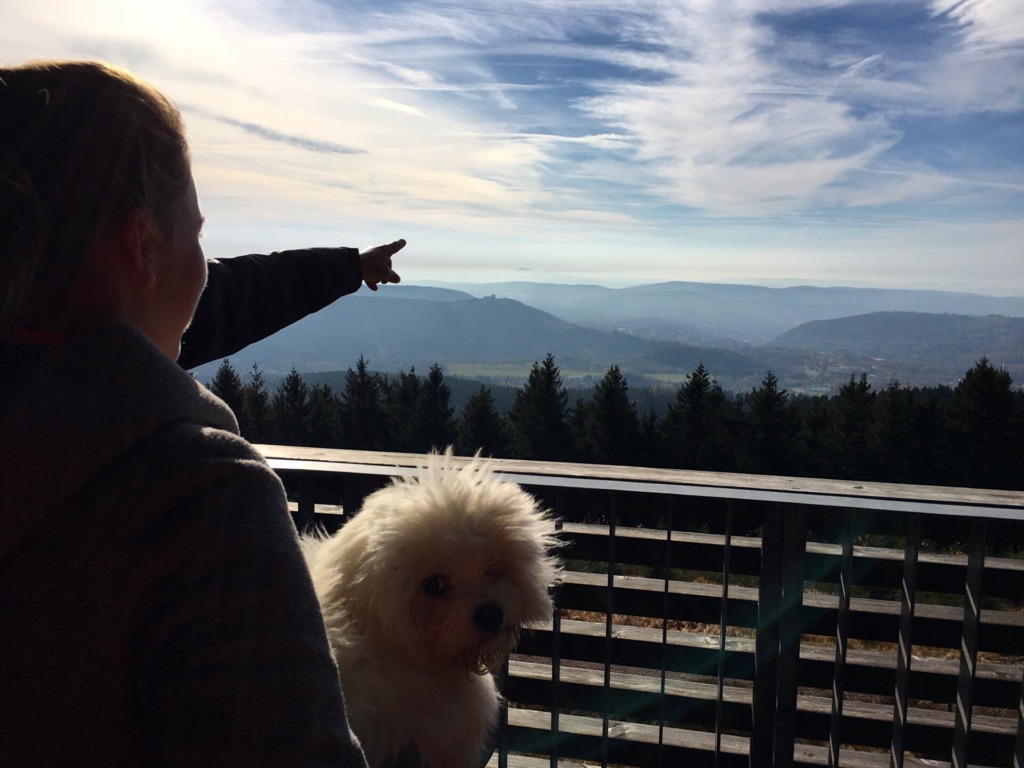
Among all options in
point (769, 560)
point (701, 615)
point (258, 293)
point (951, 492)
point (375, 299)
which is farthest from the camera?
point (375, 299)

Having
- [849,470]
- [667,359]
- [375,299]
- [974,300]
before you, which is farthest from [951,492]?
[974,300]

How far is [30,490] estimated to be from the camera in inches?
33.5

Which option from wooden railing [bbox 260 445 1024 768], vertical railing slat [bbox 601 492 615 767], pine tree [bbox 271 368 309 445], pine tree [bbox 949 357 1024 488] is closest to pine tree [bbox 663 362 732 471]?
pine tree [bbox 949 357 1024 488]

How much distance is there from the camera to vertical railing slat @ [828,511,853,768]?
8.92 feet

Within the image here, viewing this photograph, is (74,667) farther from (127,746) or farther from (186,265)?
(186,265)

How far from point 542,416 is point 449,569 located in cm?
3900

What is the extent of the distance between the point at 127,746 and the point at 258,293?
165 centimetres

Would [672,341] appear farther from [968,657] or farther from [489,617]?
[489,617]

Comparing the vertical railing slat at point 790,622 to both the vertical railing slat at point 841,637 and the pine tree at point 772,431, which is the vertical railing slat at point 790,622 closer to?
the vertical railing slat at point 841,637

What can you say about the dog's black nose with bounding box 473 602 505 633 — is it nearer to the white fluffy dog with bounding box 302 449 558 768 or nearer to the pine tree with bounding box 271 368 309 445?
the white fluffy dog with bounding box 302 449 558 768

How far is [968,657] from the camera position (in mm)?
2754

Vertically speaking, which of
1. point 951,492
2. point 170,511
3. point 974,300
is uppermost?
point 974,300

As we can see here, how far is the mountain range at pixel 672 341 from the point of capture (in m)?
84.2

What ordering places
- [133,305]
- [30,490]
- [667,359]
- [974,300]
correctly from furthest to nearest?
1. [974,300]
2. [667,359]
3. [133,305]
4. [30,490]
